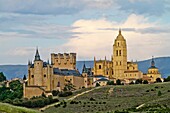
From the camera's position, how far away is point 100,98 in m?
91.9

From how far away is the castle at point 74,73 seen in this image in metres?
116

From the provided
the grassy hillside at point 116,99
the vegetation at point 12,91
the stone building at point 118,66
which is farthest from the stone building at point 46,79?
the grassy hillside at point 116,99

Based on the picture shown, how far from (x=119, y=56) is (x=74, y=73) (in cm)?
2098

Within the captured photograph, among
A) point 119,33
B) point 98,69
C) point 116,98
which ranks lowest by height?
point 116,98

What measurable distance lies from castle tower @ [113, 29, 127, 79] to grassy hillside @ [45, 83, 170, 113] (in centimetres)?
3767

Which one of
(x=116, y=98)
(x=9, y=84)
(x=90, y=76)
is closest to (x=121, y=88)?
(x=116, y=98)

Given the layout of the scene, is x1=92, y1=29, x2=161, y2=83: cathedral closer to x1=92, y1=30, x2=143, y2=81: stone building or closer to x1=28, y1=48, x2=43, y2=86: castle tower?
x1=92, y1=30, x2=143, y2=81: stone building

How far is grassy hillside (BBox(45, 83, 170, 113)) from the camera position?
A: 72.6 metres

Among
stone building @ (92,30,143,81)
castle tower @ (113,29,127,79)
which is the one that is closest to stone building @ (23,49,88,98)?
stone building @ (92,30,143,81)

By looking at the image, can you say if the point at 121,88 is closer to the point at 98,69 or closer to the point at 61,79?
the point at 61,79

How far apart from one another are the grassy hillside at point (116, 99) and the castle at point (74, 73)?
15.1m

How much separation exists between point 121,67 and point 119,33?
11015mm

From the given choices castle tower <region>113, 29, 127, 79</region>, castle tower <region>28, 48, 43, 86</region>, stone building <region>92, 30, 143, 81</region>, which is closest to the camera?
castle tower <region>28, 48, 43, 86</region>

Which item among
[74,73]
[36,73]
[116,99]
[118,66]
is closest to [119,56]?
[118,66]
